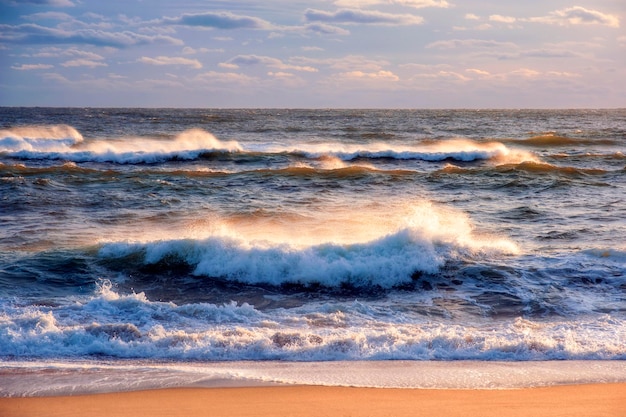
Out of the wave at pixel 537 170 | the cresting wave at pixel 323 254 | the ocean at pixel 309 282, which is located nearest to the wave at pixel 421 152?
the wave at pixel 537 170

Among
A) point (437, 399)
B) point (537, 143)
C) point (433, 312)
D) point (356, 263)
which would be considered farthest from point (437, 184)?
point (537, 143)

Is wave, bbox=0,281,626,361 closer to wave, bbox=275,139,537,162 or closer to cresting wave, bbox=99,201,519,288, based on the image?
cresting wave, bbox=99,201,519,288

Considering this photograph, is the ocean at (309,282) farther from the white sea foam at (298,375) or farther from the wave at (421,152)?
the wave at (421,152)

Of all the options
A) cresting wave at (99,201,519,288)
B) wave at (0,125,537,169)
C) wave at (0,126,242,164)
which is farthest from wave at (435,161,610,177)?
wave at (0,126,242,164)

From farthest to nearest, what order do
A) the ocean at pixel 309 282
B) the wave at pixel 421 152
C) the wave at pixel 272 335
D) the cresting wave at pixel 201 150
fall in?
the wave at pixel 421 152
the cresting wave at pixel 201 150
the wave at pixel 272 335
the ocean at pixel 309 282

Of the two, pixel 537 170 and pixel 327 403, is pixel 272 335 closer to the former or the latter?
pixel 327 403

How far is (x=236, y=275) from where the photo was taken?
32.9ft

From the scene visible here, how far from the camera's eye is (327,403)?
5.22 meters

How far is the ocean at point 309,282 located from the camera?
6.34 m

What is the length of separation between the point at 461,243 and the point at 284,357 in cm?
548

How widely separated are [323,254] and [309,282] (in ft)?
2.61

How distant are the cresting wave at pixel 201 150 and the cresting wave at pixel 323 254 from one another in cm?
1715

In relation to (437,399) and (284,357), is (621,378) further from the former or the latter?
(284,357)

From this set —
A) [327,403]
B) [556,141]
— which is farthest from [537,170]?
[327,403]
